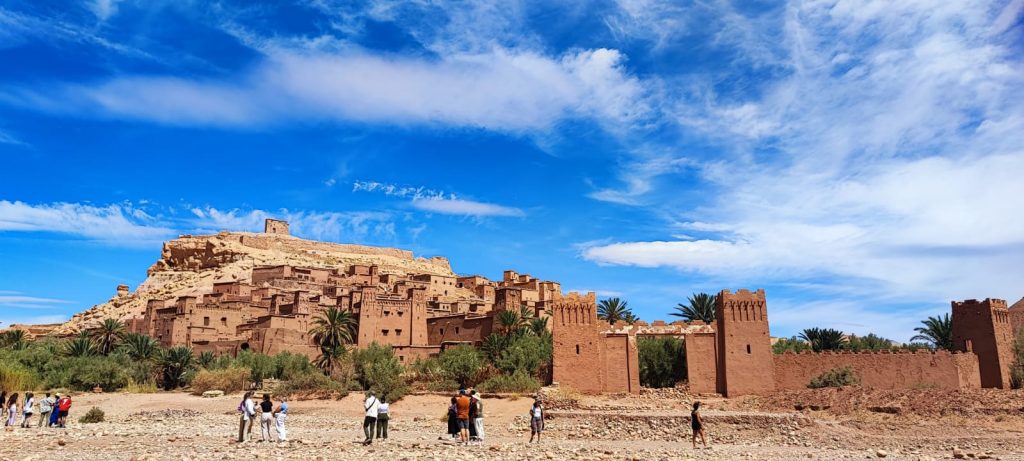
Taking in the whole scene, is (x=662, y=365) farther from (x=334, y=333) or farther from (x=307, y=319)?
(x=307, y=319)

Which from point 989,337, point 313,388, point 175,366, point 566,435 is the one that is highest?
point 989,337

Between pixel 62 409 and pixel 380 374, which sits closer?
pixel 62 409

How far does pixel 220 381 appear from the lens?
120 ft

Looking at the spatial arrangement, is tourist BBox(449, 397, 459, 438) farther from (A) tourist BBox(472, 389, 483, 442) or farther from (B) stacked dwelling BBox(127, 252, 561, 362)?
→ (B) stacked dwelling BBox(127, 252, 561, 362)

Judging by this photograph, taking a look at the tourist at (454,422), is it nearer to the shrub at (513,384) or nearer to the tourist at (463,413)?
the tourist at (463,413)

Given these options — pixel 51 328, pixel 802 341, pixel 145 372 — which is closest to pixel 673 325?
pixel 802 341

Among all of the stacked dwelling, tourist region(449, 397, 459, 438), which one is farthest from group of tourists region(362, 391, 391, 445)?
the stacked dwelling

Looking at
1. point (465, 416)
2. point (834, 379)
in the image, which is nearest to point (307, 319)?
point (834, 379)

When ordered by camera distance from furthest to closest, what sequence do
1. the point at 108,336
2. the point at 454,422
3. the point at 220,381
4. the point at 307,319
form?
the point at 307,319 < the point at 108,336 < the point at 220,381 < the point at 454,422

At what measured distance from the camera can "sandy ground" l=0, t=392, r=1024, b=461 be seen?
16.6 metres

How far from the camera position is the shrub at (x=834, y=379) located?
29.3 m

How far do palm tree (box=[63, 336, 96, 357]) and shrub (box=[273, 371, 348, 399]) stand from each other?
16.4 m

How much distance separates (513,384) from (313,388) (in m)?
9.18

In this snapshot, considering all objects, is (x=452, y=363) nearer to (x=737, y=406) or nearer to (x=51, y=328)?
(x=737, y=406)
